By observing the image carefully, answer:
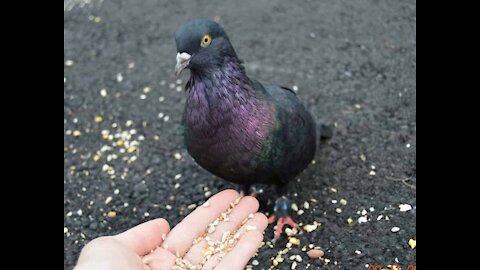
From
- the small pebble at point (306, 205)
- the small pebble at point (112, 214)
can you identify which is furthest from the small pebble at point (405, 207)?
the small pebble at point (112, 214)

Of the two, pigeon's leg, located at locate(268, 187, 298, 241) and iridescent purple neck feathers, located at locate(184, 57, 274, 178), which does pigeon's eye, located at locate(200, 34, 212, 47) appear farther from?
pigeon's leg, located at locate(268, 187, 298, 241)

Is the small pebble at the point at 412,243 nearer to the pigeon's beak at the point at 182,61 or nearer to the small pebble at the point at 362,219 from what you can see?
the small pebble at the point at 362,219

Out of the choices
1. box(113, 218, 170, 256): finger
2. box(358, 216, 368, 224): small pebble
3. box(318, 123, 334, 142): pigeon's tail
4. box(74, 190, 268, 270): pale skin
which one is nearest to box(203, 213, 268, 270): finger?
box(74, 190, 268, 270): pale skin

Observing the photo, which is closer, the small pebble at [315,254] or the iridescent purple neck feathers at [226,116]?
the iridescent purple neck feathers at [226,116]

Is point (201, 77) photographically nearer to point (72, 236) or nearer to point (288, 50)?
point (72, 236)

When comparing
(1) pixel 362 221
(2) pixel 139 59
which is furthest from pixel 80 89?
(1) pixel 362 221

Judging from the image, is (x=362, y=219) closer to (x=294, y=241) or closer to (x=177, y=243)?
(x=294, y=241)

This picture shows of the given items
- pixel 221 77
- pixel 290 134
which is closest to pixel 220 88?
pixel 221 77

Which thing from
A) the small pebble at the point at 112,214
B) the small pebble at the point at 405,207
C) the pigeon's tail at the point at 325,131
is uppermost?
the pigeon's tail at the point at 325,131
